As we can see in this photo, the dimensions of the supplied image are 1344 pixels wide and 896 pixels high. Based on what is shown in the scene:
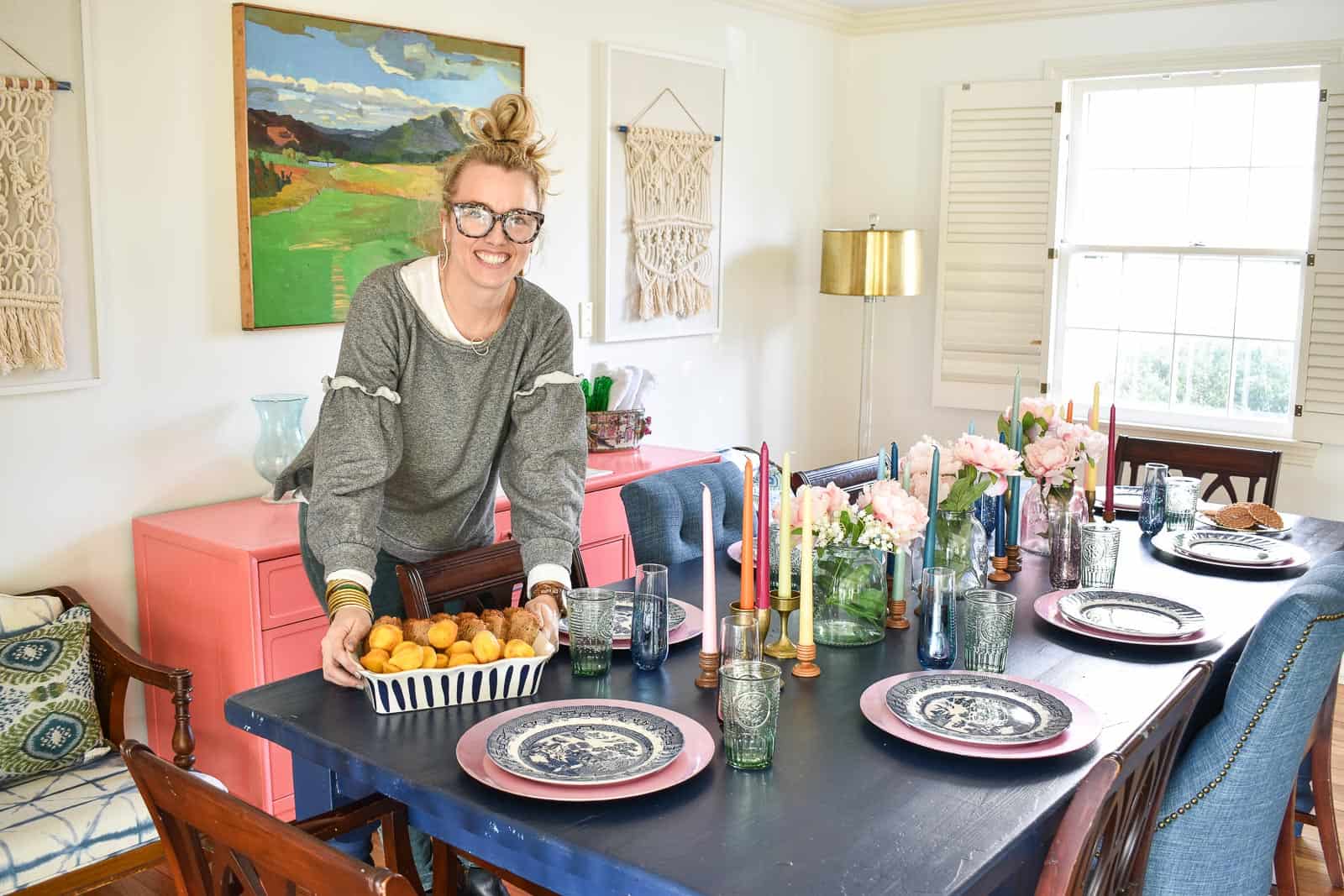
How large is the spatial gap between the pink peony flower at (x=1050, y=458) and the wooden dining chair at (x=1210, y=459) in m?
1.09

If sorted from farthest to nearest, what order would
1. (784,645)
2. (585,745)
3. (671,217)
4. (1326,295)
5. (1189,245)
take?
(1189,245)
(671,217)
(1326,295)
(784,645)
(585,745)

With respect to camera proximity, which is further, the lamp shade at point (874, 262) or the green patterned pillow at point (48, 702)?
the lamp shade at point (874, 262)

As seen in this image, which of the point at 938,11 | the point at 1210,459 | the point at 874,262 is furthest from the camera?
the point at 938,11

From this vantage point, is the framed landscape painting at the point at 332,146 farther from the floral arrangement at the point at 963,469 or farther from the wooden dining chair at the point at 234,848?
the wooden dining chair at the point at 234,848

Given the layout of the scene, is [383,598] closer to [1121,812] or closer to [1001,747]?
[1001,747]

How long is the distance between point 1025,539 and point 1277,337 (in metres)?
2.47

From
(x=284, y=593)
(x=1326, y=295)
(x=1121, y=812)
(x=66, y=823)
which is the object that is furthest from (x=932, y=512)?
(x=1326, y=295)

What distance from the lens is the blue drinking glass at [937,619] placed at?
1858mm

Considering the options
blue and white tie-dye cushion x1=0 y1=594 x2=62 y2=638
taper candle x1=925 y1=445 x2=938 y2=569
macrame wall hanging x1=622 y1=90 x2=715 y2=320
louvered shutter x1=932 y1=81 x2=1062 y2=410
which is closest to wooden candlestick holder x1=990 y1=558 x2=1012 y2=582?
taper candle x1=925 y1=445 x2=938 y2=569

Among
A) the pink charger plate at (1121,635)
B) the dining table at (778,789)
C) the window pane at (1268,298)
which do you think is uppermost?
the window pane at (1268,298)

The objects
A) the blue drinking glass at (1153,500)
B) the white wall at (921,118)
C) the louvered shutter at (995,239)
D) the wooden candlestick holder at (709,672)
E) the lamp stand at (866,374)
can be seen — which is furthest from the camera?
the lamp stand at (866,374)

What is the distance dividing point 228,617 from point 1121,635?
190 cm

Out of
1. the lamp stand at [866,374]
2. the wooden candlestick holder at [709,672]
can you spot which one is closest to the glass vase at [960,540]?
the wooden candlestick holder at [709,672]

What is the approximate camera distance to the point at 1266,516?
9.59ft
